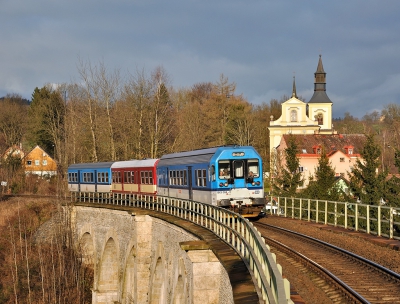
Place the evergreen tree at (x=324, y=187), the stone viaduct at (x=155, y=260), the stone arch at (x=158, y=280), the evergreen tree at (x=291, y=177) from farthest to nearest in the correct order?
the evergreen tree at (x=291, y=177) < the evergreen tree at (x=324, y=187) < the stone arch at (x=158, y=280) < the stone viaduct at (x=155, y=260)

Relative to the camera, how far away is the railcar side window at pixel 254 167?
2435cm

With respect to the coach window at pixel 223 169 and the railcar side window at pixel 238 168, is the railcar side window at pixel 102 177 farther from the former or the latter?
the coach window at pixel 223 169

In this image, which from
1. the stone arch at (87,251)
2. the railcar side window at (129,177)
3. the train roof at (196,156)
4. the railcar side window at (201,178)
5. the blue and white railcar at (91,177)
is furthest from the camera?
the blue and white railcar at (91,177)

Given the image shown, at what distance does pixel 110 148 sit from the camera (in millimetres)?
55469

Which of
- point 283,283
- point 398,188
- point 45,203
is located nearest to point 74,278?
point 45,203

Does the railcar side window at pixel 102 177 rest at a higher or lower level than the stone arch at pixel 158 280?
higher

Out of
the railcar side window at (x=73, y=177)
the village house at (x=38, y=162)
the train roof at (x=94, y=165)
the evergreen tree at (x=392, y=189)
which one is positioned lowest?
the evergreen tree at (x=392, y=189)

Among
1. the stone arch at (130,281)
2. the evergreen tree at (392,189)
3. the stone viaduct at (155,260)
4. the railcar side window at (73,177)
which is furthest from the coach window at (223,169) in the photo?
the railcar side window at (73,177)

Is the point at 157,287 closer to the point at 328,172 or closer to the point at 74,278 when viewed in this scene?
the point at 328,172

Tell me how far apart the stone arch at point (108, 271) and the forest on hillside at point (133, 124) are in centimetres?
1393

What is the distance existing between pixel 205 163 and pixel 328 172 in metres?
10.7

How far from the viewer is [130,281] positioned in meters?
33.0

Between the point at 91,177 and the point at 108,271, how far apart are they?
30.7ft

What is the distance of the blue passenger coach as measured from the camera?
2342 cm
